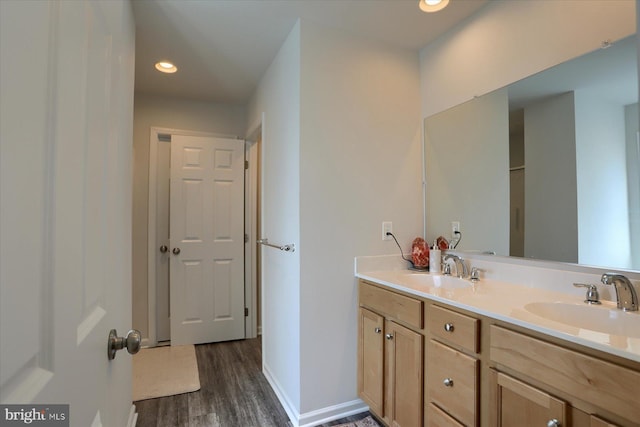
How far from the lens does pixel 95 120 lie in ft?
2.22

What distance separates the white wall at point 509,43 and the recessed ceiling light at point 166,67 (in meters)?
1.95

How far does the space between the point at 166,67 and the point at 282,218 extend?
5.24 ft

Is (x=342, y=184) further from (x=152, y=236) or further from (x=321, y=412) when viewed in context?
(x=152, y=236)

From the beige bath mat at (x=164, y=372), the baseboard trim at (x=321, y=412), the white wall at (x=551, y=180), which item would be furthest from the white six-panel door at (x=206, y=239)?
the white wall at (x=551, y=180)

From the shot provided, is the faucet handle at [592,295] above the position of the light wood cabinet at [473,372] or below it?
above

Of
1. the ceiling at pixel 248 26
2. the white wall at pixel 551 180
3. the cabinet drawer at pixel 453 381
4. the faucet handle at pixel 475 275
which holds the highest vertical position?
the ceiling at pixel 248 26

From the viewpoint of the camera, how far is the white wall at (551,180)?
4.90 feet

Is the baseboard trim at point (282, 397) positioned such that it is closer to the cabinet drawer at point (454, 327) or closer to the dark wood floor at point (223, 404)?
the dark wood floor at point (223, 404)

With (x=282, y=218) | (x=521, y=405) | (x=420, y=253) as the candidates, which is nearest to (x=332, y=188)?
(x=282, y=218)

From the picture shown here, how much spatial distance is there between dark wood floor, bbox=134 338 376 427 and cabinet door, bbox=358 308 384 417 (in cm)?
21

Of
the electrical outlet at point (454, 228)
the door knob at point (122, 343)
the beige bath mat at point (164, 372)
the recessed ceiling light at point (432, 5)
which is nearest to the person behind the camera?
the door knob at point (122, 343)

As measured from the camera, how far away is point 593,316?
1.23m

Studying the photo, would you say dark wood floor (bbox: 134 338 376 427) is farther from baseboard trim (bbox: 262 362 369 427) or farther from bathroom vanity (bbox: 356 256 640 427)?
bathroom vanity (bbox: 356 256 640 427)

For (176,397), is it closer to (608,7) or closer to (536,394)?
(536,394)
